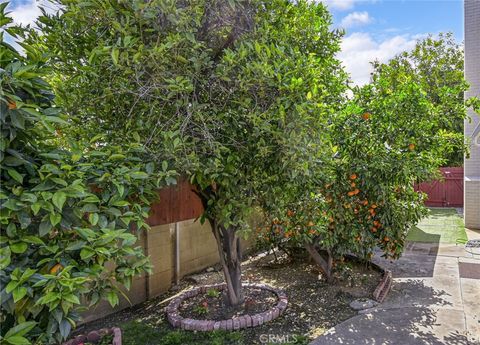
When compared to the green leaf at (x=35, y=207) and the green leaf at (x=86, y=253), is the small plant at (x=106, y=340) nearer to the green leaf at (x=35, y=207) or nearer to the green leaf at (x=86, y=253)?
the green leaf at (x=86, y=253)

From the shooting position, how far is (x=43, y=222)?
2.04 meters

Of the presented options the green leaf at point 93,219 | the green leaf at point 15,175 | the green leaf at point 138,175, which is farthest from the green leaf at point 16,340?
the green leaf at point 138,175

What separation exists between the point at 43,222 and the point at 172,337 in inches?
99.7

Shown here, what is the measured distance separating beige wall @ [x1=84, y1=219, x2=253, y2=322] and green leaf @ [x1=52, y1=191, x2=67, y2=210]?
3.03 m

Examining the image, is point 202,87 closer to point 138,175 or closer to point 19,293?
point 138,175

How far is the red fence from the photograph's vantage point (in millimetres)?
14594

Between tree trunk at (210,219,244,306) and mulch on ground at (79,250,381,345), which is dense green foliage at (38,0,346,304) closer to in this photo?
tree trunk at (210,219,244,306)

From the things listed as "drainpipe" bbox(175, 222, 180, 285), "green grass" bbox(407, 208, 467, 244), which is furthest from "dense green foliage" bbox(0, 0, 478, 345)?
"green grass" bbox(407, 208, 467, 244)

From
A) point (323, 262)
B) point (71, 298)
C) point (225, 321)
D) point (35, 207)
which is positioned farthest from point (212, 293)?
point (35, 207)

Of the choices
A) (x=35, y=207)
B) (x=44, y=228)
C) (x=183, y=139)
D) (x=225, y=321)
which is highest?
(x=183, y=139)

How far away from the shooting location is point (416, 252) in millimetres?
7652

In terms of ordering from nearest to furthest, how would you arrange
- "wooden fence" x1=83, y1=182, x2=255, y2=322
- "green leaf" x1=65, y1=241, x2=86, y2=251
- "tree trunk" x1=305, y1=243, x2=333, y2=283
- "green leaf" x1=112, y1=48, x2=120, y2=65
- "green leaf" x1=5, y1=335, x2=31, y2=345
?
"green leaf" x1=5, y1=335, x2=31, y2=345 < "green leaf" x1=65, y1=241, x2=86, y2=251 < "green leaf" x1=112, y1=48, x2=120, y2=65 < "wooden fence" x1=83, y1=182, x2=255, y2=322 < "tree trunk" x1=305, y1=243, x2=333, y2=283

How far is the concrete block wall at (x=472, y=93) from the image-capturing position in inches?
366

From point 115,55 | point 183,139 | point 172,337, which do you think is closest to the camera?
point 115,55
